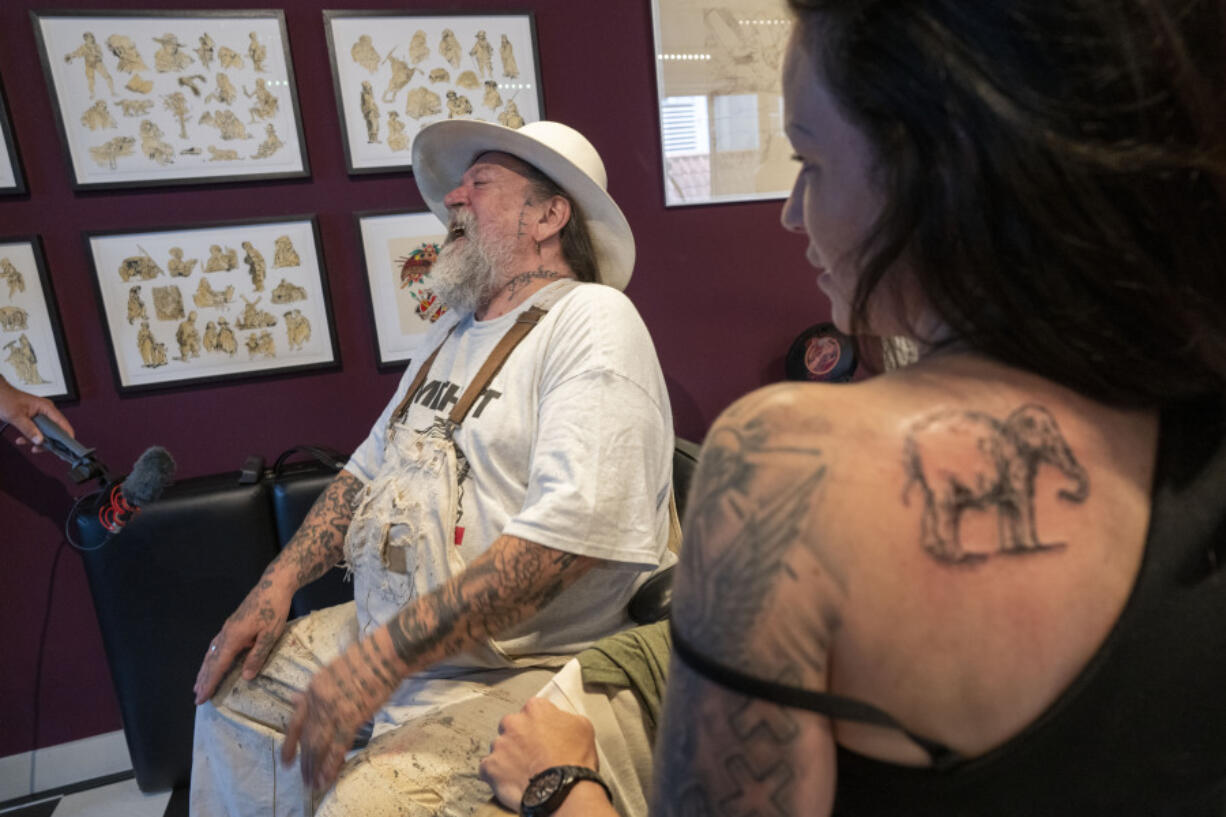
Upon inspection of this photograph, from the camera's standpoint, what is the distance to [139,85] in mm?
1921

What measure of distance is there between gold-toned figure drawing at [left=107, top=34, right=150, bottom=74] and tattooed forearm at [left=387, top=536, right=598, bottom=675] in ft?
5.72

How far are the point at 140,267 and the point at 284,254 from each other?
0.38 metres

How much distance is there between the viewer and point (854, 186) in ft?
1.73

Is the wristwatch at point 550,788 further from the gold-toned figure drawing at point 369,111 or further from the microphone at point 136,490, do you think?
the gold-toned figure drawing at point 369,111

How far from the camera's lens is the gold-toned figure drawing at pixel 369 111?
2059 mm

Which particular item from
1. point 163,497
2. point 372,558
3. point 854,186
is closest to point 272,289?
point 163,497

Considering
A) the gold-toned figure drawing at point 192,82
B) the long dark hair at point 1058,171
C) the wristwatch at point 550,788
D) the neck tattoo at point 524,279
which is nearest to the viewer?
the long dark hair at point 1058,171

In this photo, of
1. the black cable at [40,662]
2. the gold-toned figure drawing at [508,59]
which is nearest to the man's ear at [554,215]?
the gold-toned figure drawing at [508,59]

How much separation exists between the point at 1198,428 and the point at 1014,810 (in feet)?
1.03

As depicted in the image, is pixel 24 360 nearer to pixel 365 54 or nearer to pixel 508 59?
pixel 365 54

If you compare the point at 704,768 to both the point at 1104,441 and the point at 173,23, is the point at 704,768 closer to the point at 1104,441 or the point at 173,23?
the point at 1104,441

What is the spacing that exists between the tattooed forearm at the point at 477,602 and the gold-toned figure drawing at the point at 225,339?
1.32 m

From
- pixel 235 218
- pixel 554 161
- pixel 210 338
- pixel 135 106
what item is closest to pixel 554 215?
pixel 554 161

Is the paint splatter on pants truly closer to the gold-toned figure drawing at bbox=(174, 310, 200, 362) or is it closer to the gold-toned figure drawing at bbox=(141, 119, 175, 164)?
the gold-toned figure drawing at bbox=(174, 310, 200, 362)
